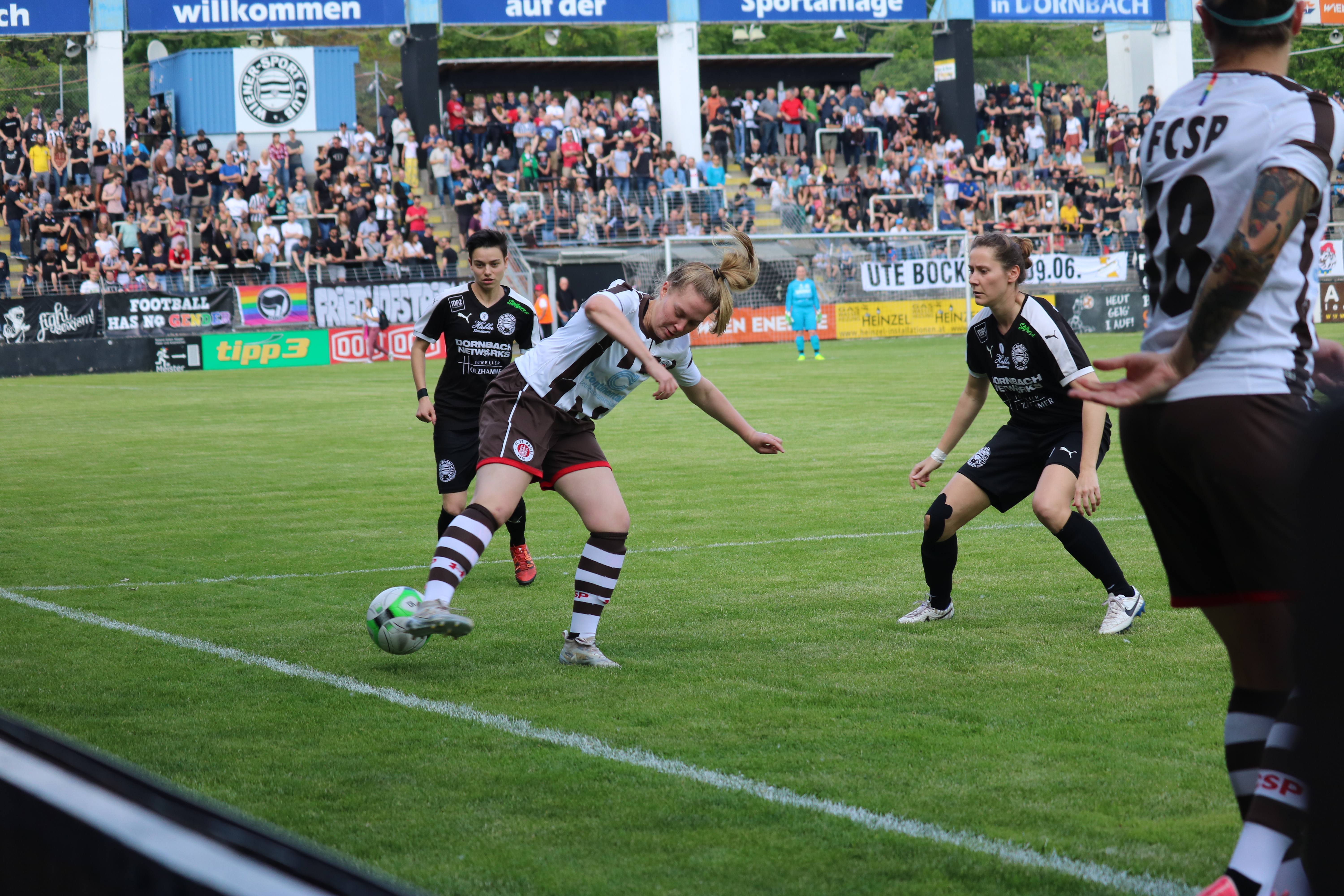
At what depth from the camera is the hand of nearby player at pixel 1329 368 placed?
3.14 m

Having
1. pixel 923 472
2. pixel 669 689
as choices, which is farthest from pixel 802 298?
pixel 669 689

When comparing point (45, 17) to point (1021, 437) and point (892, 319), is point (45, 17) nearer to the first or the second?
point (892, 319)

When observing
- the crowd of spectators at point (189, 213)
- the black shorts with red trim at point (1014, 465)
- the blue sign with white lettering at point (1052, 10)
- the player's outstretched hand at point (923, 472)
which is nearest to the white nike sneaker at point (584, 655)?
the player's outstretched hand at point (923, 472)

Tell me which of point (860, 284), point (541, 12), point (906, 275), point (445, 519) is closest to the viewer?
point (445, 519)

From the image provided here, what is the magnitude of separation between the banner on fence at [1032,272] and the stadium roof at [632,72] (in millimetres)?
13197

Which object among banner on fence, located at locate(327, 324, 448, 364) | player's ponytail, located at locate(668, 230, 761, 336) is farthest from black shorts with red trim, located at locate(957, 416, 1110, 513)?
banner on fence, located at locate(327, 324, 448, 364)

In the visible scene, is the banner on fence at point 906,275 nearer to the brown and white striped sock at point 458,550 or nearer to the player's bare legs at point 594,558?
the player's bare legs at point 594,558

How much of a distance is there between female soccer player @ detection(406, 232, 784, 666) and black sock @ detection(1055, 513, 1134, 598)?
4.75ft

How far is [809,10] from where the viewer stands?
41.5 m

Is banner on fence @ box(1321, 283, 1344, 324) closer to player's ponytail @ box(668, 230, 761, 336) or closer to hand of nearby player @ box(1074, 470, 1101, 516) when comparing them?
hand of nearby player @ box(1074, 470, 1101, 516)

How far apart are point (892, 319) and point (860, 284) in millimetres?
1287

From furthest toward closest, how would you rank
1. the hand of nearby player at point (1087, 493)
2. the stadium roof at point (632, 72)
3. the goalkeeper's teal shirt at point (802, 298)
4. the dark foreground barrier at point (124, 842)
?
the stadium roof at point (632, 72) → the goalkeeper's teal shirt at point (802, 298) → the hand of nearby player at point (1087, 493) → the dark foreground barrier at point (124, 842)

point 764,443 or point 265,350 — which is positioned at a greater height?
point 265,350

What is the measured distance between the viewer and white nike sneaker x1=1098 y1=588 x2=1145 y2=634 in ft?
21.6
